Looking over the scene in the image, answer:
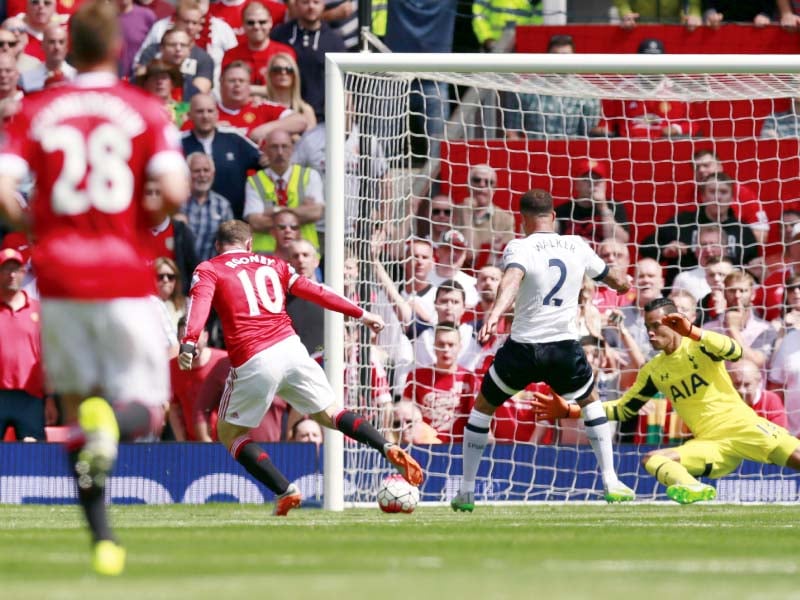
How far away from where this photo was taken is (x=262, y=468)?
11062 millimetres

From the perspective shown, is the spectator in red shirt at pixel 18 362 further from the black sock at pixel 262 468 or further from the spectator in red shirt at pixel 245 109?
the black sock at pixel 262 468

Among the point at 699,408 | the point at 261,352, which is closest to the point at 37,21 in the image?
the point at 261,352

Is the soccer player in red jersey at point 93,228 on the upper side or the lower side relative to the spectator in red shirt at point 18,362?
upper

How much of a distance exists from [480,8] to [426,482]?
599cm

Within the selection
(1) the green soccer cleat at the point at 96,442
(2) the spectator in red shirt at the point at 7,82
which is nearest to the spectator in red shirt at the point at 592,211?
(2) the spectator in red shirt at the point at 7,82

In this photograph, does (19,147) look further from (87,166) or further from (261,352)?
(261,352)

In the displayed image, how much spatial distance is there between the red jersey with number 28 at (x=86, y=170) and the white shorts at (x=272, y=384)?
183 inches

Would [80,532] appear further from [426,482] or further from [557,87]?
[557,87]

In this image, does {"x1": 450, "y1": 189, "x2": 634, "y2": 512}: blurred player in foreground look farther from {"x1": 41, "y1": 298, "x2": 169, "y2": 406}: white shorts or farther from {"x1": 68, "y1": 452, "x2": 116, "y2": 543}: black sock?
{"x1": 68, "y1": 452, "x2": 116, "y2": 543}: black sock

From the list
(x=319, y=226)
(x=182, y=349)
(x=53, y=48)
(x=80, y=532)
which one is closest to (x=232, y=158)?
(x=319, y=226)

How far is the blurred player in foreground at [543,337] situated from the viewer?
11.7m

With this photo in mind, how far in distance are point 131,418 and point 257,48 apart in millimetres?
10578

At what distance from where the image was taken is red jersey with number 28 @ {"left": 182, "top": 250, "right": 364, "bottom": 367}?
36.8 ft

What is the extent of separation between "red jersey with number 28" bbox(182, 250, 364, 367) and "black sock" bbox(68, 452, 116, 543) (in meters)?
4.65
